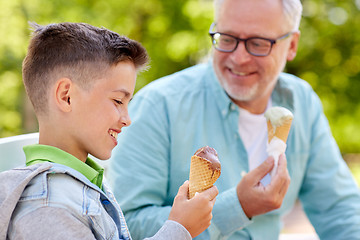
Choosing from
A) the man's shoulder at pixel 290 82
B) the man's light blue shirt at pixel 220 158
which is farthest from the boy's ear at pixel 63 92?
the man's shoulder at pixel 290 82

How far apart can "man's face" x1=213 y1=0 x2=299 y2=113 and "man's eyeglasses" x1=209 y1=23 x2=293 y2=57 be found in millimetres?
17

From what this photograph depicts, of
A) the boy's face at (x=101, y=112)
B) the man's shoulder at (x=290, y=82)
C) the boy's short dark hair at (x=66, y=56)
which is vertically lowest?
the man's shoulder at (x=290, y=82)

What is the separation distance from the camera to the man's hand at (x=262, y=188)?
1.74 meters

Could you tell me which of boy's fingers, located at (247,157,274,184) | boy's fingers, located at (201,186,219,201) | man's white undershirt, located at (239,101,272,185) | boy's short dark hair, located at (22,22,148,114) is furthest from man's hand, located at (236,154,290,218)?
boy's short dark hair, located at (22,22,148,114)

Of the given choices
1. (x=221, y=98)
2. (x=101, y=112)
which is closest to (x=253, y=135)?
(x=221, y=98)

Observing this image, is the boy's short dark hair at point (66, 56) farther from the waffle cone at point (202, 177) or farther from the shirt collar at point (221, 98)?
the shirt collar at point (221, 98)

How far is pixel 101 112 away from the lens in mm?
1254

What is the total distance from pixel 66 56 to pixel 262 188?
2.91 ft

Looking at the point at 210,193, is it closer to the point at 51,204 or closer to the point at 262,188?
the point at 51,204

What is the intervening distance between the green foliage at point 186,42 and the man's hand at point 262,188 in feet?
16.0

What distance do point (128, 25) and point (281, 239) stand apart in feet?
18.0

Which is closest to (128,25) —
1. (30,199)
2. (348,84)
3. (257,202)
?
(348,84)

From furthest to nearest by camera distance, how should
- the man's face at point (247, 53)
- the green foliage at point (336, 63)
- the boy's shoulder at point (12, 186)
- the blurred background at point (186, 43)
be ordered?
the green foliage at point (336, 63) → the blurred background at point (186, 43) → the man's face at point (247, 53) → the boy's shoulder at point (12, 186)

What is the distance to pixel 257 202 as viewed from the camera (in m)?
1.76
